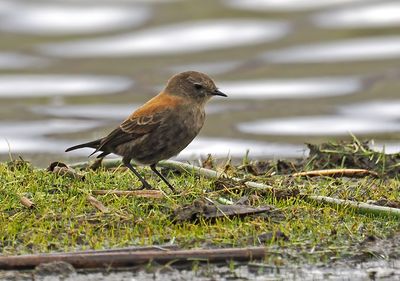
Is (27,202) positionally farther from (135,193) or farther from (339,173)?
(339,173)

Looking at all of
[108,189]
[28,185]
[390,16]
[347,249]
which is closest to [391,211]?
[347,249]

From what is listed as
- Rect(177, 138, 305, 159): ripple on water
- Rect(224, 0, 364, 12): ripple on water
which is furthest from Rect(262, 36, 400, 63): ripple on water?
Rect(177, 138, 305, 159): ripple on water

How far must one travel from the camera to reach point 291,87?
1800cm

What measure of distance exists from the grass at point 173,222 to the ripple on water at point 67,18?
12.0 m

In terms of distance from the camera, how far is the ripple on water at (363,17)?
2073cm

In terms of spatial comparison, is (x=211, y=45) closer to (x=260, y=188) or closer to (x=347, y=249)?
(x=260, y=188)

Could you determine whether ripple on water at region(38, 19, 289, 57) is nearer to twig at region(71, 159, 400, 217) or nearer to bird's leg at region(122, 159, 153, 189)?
bird's leg at region(122, 159, 153, 189)

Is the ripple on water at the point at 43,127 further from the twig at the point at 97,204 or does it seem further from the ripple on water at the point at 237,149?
the twig at the point at 97,204

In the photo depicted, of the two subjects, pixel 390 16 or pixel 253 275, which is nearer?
pixel 253 275

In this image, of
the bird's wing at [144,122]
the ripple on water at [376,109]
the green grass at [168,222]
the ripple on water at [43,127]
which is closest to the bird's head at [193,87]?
the bird's wing at [144,122]

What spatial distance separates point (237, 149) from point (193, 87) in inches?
183

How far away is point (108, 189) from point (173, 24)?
12.2 meters

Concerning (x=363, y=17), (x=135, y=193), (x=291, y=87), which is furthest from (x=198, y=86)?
(x=363, y=17)

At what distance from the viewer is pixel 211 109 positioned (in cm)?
1722
